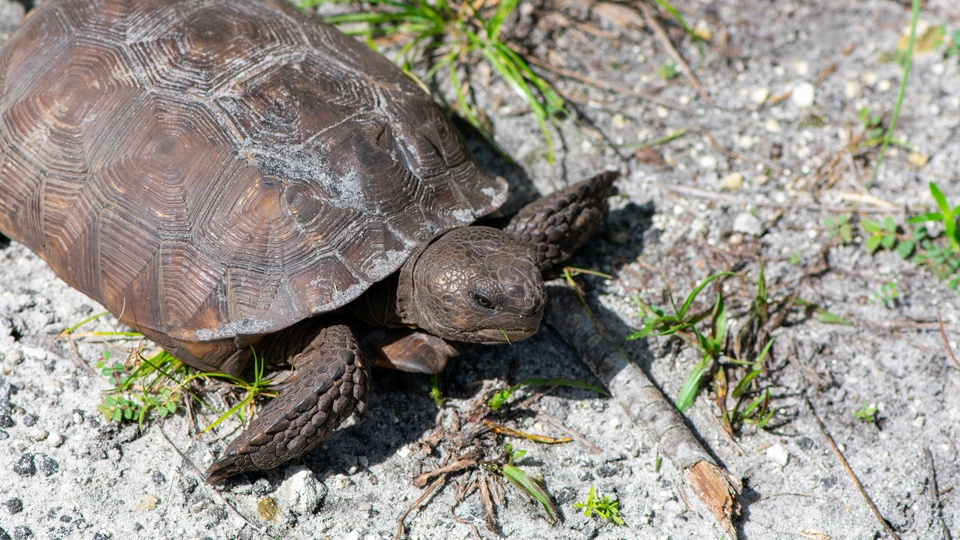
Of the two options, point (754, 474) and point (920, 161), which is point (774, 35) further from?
point (754, 474)

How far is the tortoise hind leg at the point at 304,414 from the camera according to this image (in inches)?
122

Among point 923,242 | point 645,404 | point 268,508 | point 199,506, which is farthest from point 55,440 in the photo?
point 923,242

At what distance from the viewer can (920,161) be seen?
444 cm

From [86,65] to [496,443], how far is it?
2.43 m

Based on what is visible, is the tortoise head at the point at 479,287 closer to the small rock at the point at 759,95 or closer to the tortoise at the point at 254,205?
the tortoise at the point at 254,205

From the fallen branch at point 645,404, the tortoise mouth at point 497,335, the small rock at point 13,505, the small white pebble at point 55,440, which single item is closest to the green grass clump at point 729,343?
the fallen branch at point 645,404

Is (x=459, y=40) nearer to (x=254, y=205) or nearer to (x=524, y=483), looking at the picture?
(x=254, y=205)

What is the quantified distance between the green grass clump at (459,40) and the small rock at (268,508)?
2.27m

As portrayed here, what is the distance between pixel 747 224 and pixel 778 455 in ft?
4.22

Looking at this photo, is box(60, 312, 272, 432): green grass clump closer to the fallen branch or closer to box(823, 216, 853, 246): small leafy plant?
the fallen branch

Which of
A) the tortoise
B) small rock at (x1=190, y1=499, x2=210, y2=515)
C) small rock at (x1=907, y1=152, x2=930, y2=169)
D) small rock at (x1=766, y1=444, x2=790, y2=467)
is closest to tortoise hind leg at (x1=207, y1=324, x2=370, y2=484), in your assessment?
the tortoise

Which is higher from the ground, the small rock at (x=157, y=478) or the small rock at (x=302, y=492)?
the small rock at (x=157, y=478)

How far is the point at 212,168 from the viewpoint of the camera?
3.23m

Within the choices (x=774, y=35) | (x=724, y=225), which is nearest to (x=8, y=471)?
(x=724, y=225)
